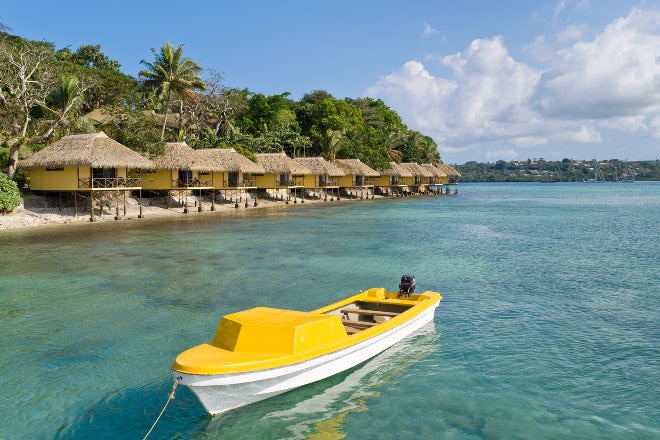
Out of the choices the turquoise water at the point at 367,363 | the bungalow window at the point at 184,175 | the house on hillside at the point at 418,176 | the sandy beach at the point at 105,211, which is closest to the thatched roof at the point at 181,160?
the bungalow window at the point at 184,175

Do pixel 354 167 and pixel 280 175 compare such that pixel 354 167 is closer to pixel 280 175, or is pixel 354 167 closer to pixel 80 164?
pixel 280 175

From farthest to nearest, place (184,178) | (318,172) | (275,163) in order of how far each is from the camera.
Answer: (318,172)
(275,163)
(184,178)

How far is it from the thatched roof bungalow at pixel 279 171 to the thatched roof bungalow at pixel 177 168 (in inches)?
326

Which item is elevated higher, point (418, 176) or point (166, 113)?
point (166, 113)

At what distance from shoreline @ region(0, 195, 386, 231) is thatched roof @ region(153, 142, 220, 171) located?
2.91 m

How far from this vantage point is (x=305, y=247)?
1994cm

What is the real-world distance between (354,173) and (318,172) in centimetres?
697

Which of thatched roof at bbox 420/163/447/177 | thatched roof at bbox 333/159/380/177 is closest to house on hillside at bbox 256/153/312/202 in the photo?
thatched roof at bbox 333/159/380/177

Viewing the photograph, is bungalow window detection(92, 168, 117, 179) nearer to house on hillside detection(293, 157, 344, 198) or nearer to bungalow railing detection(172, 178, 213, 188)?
bungalow railing detection(172, 178, 213, 188)

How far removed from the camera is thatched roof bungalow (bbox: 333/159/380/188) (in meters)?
55.7

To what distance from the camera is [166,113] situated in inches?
1480

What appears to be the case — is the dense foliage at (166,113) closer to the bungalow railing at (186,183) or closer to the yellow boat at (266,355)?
the bungalow railing at (186,183)

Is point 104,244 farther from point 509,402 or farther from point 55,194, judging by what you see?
point 509,402

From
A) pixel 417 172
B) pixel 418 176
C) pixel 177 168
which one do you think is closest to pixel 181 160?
pixel 177 168
